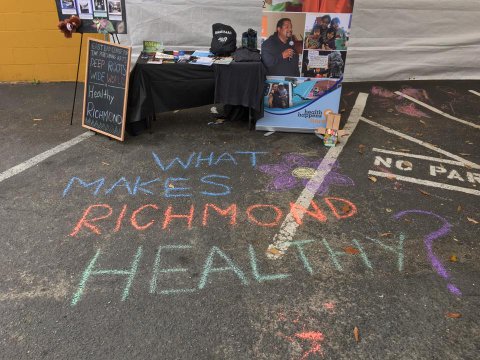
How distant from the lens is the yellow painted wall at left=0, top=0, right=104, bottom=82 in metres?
7.03

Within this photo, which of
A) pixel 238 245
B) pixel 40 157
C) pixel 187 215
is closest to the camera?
pixel 238 245

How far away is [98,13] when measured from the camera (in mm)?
5438

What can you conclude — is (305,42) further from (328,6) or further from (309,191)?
(309,191)

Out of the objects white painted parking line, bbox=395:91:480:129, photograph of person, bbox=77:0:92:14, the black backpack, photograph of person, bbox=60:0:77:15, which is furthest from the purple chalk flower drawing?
photograph of person, bbox=60:0:77:15

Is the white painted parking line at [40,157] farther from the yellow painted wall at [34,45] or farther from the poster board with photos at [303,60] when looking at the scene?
the yellow painted wall at [34,45]

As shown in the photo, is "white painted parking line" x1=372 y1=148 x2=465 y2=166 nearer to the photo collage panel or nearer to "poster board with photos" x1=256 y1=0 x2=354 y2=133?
"poster board with photos" x1=256 y1=0 x2=354 y2=133

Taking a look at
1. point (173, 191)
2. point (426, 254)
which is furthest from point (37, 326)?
point (426, 254)

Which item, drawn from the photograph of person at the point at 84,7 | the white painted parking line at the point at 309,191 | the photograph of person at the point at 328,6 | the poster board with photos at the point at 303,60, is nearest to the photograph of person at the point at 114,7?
the photograph of person at the point at 84,7

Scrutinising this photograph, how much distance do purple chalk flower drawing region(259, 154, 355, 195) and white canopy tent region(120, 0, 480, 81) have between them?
11.4ft

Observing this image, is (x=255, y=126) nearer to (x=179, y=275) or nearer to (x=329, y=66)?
(x=329, y=66)

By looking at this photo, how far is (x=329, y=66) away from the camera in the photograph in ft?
17.2

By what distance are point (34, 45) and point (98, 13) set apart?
261 cm

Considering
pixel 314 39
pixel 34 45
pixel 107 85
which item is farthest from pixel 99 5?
pixel 314 39

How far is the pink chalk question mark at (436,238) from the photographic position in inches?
119
